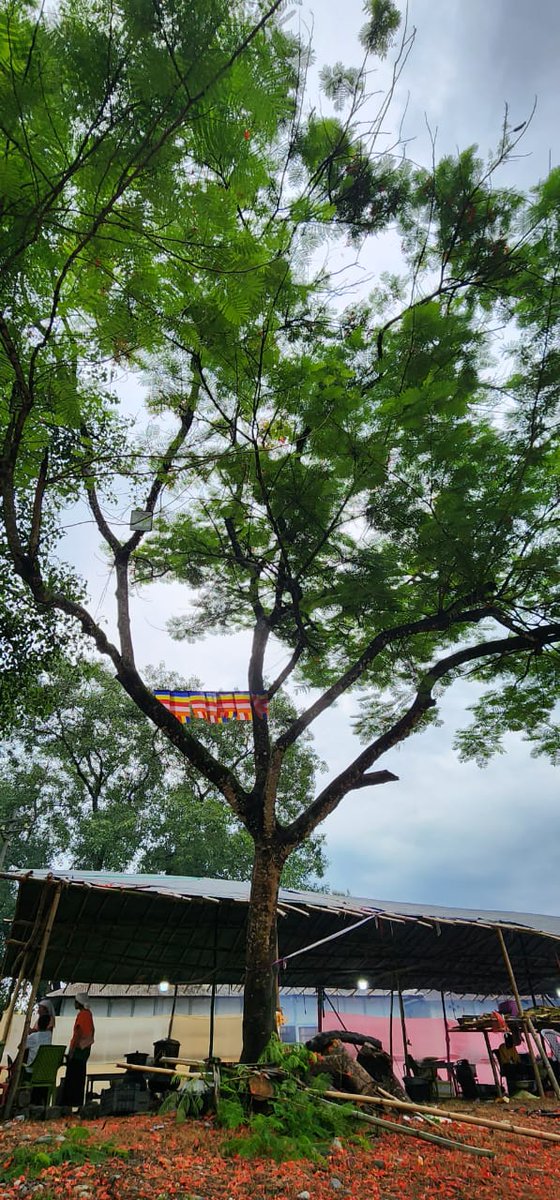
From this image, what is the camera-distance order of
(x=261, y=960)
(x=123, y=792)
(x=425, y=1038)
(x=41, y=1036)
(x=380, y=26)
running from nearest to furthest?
(x=380, y=26) < (x=261, y=960) < (x=41, y=1036) < (x=425, y=1038) < (x=123, y=792)

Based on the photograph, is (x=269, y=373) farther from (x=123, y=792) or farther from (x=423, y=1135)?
(x=123, y=792)

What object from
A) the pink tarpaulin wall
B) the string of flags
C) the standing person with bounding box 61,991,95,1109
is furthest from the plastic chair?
the pink tarpaulin wall

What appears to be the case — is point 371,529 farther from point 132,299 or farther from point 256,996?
point 256,996

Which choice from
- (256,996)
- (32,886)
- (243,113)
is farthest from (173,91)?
(32,886)

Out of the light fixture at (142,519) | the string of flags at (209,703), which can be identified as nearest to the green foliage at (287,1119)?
the string of flags at (209,703)

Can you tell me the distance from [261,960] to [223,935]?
4801 mm

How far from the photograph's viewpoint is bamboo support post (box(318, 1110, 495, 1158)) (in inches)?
181

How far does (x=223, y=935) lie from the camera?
1054 centimetres

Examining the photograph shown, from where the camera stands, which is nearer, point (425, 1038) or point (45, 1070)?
point (45, 1070)

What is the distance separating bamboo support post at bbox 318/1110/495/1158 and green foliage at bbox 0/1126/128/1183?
210 centimetres

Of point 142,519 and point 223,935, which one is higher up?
point 142,519

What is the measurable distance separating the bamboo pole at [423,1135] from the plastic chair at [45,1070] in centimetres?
370

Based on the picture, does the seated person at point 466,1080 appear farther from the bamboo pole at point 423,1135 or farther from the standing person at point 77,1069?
the standing person at point 77,1069

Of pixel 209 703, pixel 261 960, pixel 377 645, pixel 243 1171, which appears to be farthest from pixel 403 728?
pixel 243 1171
